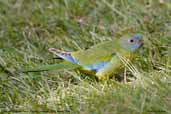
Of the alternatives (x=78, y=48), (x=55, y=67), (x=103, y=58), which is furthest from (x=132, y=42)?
(x=78, y=48)

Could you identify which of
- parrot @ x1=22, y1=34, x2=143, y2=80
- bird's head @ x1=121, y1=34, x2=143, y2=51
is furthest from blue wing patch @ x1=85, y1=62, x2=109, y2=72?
bird's head @ x1=121, y1=34, x2=143, y2=51

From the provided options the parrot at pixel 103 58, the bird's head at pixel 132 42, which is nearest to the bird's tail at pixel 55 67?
the parrot at pixel 103 58

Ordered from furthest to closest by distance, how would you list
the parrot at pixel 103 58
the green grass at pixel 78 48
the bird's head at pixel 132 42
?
the bird's head at pixel 132 42, the parrot at pixel 103 58, the green grass at pixel 78 48

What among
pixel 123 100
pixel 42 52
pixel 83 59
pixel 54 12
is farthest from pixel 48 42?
pixel 123 100

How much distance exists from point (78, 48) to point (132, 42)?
0.75 m

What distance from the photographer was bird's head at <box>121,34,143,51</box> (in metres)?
4.29

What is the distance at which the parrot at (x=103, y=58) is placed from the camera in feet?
13.7

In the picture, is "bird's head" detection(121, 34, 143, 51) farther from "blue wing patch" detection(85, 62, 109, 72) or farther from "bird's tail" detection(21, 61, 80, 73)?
"bird's tail" detection(21, 61, 80, 73)

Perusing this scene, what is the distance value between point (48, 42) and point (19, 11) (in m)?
0.77

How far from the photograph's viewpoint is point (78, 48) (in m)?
4.98

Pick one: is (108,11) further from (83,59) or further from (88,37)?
(83,59)

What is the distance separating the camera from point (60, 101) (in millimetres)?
3773

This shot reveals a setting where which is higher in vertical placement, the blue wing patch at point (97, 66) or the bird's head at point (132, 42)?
the bird's head at point (132, 42)

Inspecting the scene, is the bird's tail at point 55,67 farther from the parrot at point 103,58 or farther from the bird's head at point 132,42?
the bird's head at point 132,42
